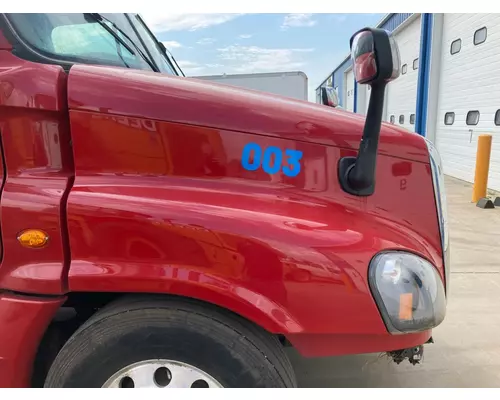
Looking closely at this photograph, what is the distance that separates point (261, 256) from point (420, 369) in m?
1.73

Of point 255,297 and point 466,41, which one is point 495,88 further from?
point 255,297

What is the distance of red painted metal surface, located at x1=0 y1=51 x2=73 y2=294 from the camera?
1.45 meters

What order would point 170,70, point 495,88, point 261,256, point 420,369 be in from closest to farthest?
1. point 261,256
2. point 420,369
3. point 170,70
4. point 495,88

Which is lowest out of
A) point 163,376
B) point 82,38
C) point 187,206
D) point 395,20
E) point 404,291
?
point 163,376

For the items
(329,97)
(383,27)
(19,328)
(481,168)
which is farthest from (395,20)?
(19,328)

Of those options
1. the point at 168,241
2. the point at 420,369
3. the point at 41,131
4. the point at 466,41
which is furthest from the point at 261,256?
the point at 466,41

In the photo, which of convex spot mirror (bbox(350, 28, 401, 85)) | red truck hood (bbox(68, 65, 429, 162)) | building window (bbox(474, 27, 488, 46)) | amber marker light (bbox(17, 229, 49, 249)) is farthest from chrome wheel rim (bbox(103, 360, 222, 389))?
building window (bbox(474, 27, 488, 46))

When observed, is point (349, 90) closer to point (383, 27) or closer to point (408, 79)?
point (383, 27)

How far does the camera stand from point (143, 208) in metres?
1.42

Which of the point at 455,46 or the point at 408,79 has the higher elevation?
the point at 455,46

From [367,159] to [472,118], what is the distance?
30.2 ft

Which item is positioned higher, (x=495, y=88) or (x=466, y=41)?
(x=466, y=41)

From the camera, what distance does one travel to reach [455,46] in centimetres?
1012

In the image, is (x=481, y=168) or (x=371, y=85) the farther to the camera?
(x=481, y=168)
